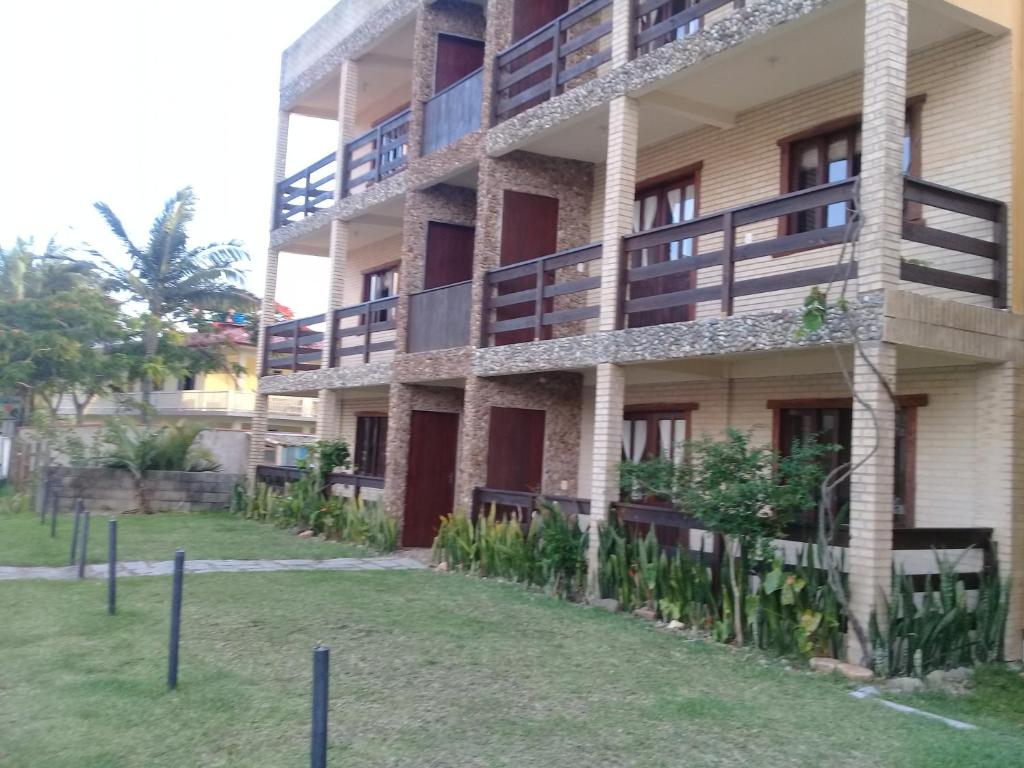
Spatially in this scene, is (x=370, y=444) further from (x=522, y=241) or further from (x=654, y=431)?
(x=654, y=431)

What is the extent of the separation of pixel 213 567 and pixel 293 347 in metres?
8.77

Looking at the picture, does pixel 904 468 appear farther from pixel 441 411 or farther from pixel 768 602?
pixel 441 411

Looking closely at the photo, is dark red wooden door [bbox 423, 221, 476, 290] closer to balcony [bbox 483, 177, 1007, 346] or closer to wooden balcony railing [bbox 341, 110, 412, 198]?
wooden balcony railing [bbox 341, 110, 412, 198]

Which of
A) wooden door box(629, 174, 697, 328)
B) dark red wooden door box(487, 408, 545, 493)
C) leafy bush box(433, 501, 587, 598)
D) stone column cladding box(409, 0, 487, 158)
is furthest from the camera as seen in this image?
stone column cladding box(409, 0, 487, 158)

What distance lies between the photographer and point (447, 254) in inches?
640

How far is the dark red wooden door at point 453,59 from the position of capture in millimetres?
16312

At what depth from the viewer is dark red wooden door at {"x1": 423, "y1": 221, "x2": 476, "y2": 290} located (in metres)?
16.0

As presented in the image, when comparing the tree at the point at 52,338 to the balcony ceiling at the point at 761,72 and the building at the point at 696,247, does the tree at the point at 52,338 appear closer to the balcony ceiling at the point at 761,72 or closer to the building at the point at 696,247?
the building at the point at 696,247

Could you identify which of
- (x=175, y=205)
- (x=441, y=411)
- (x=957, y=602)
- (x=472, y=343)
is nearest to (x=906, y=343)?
(x=957, y=602)

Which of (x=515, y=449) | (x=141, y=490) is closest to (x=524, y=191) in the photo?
(x=515, y=449)

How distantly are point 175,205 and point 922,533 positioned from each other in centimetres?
2853

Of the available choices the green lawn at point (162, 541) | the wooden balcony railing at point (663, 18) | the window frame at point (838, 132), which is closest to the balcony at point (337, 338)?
the green lawn at point (162, 541)

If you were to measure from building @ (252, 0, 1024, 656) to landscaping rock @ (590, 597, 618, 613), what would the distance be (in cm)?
101

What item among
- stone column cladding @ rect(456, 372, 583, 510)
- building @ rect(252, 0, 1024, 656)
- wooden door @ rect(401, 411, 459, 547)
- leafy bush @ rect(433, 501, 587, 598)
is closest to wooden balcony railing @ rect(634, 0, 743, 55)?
building @ rect(252, 0, 1024, 656)
